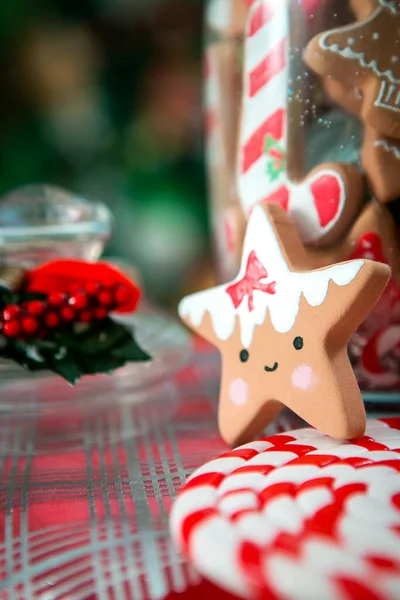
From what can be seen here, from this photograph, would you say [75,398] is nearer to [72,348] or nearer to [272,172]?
[72,348]

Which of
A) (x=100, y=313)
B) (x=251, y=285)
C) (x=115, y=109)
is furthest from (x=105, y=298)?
(x=115, y=109)

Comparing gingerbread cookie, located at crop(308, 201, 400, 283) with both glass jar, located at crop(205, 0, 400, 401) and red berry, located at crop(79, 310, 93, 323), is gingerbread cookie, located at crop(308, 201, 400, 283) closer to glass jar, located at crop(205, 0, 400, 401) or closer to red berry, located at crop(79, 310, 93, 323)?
glass jar, located at crop(205, 0, 400, 401)

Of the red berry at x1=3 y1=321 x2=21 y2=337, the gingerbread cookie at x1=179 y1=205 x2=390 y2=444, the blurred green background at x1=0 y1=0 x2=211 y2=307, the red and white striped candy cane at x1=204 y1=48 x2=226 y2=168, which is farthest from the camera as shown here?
the blurred green background at x1=0 y1=0 x2=211 y2=307

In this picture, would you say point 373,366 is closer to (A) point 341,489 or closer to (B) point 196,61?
(A) point 341,489

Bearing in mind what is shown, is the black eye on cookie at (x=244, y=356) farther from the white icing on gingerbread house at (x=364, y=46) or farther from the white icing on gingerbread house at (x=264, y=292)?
the white icing on gingerbread house at (x=364, y=46)

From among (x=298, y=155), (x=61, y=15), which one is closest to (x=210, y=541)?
(x=298, y=155)

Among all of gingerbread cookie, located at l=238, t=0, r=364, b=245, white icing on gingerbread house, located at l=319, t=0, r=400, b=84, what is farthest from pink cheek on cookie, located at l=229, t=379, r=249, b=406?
white icing on gingerbread house, located at l=319, t=0, r=400, b=84
